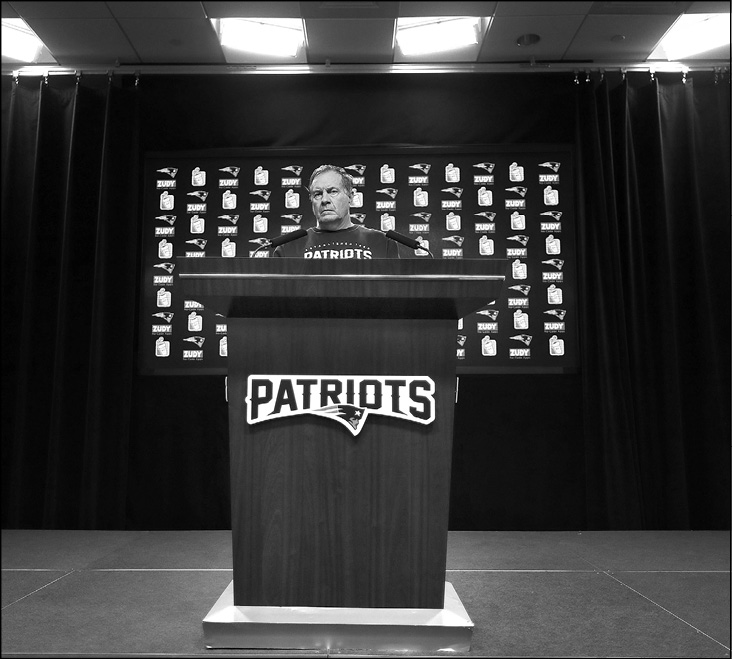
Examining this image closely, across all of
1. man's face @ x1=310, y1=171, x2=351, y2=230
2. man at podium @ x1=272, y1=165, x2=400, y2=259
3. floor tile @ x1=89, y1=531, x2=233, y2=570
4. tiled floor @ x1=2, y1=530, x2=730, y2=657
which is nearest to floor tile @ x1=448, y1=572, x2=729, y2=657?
tiled floor @ x1=2, y1=530, x2=730, y2=657

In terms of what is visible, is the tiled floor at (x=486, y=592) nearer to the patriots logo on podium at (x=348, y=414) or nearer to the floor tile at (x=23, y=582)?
the floor tile at (x=23, y=582)

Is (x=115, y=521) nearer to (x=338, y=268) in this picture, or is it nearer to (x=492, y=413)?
(x=492, y=413)

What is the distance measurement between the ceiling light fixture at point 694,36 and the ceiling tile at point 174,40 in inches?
106

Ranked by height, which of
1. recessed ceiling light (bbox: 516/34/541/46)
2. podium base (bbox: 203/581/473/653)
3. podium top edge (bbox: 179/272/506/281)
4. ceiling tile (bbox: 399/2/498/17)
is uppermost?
recessed ceiling light (bbox: 516/34/541/46)

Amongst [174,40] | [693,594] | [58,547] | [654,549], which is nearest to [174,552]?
[58,547]

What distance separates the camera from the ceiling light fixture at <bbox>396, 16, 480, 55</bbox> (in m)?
3.70

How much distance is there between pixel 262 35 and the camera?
3.78 meters

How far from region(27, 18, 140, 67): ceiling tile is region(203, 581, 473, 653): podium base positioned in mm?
3341

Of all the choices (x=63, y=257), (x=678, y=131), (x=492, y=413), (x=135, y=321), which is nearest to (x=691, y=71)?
(x=678, y=131)

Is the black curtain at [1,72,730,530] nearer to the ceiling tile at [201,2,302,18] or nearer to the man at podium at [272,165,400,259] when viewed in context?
the ceiling tile at [201,2,302,18]

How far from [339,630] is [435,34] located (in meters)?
3.39

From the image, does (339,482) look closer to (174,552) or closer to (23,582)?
(23,582)

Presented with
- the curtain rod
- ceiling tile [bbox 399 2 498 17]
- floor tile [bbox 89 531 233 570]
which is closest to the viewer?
floor tile [bbox 89 531 233 570]

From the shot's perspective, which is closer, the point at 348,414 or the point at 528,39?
the point at 348,414
